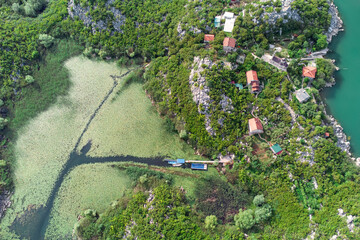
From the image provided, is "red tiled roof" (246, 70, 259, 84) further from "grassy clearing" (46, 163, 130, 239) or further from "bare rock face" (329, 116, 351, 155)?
"grassy clearing" (46, 163, 130, 239)

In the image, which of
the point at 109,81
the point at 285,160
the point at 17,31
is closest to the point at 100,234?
the point at 109,81

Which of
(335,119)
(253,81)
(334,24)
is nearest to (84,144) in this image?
(253,81)

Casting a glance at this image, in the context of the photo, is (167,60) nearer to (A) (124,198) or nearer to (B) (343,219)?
(A) (124,198)

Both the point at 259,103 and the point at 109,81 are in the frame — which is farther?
the point at 109,81

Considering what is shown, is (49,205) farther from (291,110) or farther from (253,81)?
(291,110)

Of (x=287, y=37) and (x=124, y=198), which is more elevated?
(x=287, y=37)

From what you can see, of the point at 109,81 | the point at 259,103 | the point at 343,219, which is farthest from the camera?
the point at 109,81

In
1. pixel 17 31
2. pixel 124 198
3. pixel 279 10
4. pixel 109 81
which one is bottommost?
pixel 124 198
